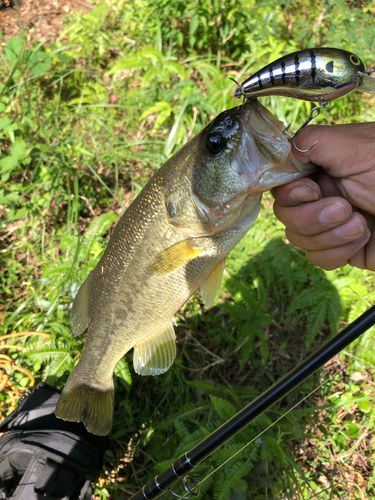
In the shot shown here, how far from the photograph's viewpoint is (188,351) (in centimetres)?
343

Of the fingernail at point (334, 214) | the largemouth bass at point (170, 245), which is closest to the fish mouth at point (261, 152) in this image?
the largemouth bass at point (170, 245)

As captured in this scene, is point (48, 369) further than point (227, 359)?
No

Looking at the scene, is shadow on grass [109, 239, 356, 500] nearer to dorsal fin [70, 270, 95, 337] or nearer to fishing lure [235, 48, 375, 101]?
dorsal fin [70, 270, 95, 337]

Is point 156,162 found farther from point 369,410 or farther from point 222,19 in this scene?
point 369,410

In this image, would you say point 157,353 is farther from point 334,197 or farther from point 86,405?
point 334,197

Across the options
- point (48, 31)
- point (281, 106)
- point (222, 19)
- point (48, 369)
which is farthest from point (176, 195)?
point (48, 31)

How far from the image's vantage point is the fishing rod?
1.66 meters

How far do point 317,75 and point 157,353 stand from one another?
1660 millimetres

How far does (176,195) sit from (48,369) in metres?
2.16

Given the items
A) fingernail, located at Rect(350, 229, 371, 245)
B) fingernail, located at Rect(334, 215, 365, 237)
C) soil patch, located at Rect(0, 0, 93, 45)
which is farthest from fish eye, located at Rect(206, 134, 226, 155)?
soil patch, located at Rect(0, 0, 93, 45)

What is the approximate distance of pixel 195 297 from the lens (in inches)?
141

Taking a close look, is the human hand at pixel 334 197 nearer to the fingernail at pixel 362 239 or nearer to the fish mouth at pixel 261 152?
the fingernail at pixel 362 239

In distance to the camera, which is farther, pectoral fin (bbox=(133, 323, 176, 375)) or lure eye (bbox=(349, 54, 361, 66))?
pectoral fin (bbox=(133, 323, 176, 375))

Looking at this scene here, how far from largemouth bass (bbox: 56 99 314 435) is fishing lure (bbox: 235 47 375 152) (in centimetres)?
20
